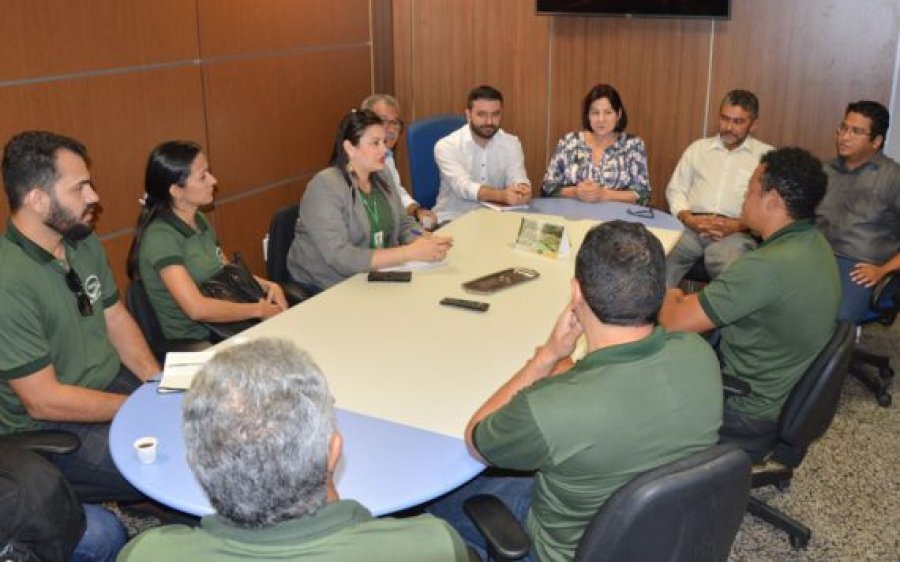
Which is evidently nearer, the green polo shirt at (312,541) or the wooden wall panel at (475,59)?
the green polo shirt at (312,541)

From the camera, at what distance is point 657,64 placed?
5652 mm

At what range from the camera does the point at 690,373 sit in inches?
75.9

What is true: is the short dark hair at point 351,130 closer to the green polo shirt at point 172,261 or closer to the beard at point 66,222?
the green polo shirt at point 172,261

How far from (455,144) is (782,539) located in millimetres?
2762

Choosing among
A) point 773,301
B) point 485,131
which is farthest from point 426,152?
point 773,301

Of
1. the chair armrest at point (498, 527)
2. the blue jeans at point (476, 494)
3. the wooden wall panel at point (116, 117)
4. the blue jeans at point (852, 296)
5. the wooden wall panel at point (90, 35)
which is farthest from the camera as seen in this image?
the blue jeans at point (852, 296)

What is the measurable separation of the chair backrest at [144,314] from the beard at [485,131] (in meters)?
2.31

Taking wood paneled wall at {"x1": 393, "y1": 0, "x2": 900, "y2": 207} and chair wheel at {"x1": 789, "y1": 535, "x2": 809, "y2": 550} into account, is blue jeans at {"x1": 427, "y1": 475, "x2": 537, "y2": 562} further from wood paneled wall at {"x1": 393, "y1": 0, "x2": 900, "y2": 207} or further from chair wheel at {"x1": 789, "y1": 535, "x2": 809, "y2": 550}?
wood paneled wall at {"x1": 393, "y1": 0, "x2": 900, "y2": 207}

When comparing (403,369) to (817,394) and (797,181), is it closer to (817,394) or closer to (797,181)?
(817,394)

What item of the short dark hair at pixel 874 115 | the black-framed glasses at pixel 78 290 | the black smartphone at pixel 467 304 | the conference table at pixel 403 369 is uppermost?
the short dark hair at pixel 874 115

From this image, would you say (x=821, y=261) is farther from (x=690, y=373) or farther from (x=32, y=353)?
(x=32, y=353)

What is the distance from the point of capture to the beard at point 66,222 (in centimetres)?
273

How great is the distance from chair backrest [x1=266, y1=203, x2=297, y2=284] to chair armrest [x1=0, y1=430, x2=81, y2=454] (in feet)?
5.48

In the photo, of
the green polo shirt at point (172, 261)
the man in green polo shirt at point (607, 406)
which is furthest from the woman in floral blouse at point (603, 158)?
the man in green polo shirt at point (607, 406)
